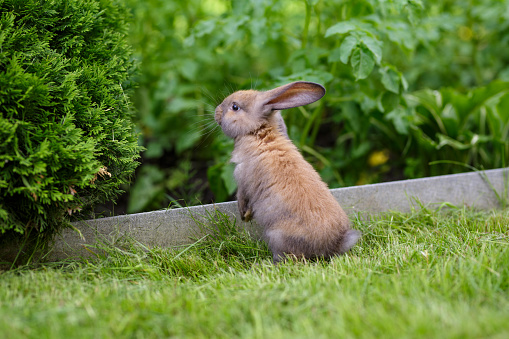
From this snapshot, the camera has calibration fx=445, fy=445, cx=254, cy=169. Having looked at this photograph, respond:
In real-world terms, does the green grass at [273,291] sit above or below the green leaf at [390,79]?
below

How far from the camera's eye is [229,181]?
344cm

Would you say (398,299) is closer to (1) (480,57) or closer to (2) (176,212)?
(2) (176,212)

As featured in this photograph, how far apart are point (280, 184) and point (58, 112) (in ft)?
4.34

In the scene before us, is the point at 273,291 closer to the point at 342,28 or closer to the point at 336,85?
the point at 342,28

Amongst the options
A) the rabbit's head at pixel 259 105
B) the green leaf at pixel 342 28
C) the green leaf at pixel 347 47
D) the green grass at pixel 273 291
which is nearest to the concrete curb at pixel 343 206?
the green grass at pixel 273 291

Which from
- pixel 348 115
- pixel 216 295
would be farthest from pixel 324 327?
pixel 348 115

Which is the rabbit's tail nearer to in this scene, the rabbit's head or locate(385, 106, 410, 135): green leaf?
the rabbit's head

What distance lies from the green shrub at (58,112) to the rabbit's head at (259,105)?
63 cm

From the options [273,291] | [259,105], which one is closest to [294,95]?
[259,105]

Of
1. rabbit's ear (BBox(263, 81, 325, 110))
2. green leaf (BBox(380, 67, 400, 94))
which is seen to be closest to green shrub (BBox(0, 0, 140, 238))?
rabbit's ear (BBox(263, 81, 325, 110))

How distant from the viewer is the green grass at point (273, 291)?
1.64 metres

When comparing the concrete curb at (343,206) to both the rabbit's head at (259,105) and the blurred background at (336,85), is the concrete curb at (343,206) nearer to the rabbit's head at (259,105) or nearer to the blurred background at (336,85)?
the blurred background at (336,85)

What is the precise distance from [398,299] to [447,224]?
1.27 meters

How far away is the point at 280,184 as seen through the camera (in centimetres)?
259
